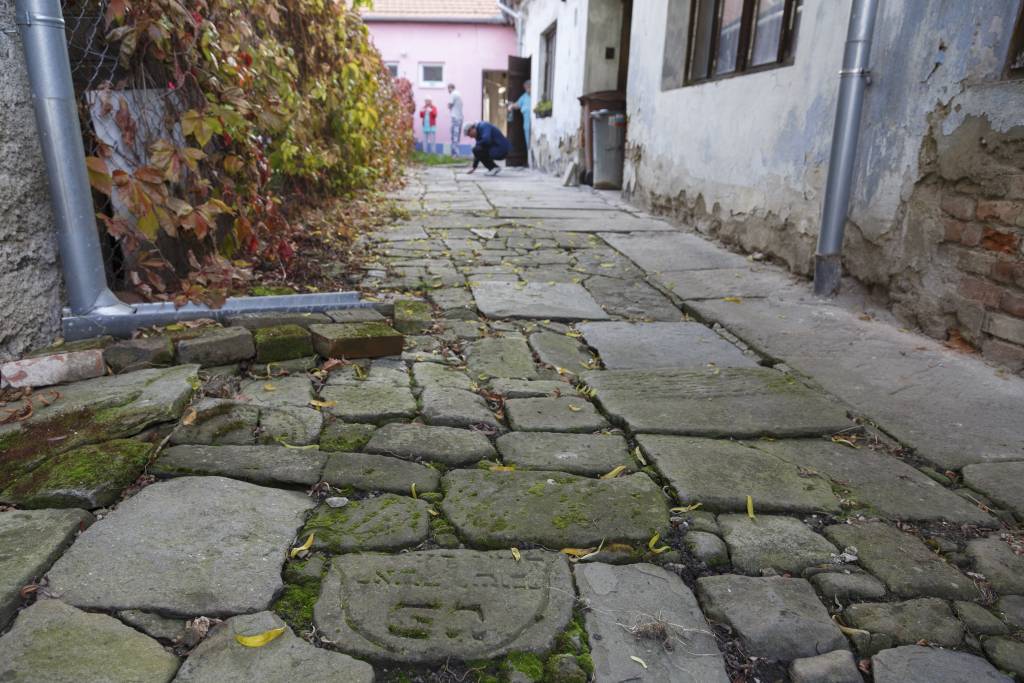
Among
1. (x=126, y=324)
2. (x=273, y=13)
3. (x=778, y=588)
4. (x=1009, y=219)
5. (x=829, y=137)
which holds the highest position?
(x=273, y=13)

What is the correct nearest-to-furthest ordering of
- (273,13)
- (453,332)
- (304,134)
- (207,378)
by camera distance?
(207,378), (453,332), (273,13), (304,134)

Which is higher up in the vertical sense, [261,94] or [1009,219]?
A: [261,94]

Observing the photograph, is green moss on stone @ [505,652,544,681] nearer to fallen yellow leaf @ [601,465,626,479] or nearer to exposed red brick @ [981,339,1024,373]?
fallen yellow leaf @ [601,465,626,479]

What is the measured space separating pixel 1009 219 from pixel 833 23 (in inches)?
65.6

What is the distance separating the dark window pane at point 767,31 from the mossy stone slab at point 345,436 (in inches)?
157

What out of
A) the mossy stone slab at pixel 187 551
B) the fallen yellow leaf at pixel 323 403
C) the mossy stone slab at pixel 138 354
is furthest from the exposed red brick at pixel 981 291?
the mossy stone slab at pixel 138 354

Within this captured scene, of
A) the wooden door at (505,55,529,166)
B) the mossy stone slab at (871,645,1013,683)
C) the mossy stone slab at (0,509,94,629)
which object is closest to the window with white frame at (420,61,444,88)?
the wooden door at (505,55,529,166)

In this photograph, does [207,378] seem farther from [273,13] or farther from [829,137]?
[829,137]

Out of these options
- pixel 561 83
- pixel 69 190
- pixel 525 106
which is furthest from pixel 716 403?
pixel 525 106

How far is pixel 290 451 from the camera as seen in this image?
1.78 metres

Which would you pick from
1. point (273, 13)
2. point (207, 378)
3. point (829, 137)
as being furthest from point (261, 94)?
point (829, 137)

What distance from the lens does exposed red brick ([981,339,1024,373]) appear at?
246 centimetres

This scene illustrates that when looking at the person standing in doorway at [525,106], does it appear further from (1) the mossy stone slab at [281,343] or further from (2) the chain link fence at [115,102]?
(1) the mossy stone slab at [281,343]

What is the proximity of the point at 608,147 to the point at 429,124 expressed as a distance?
38.3 ft
